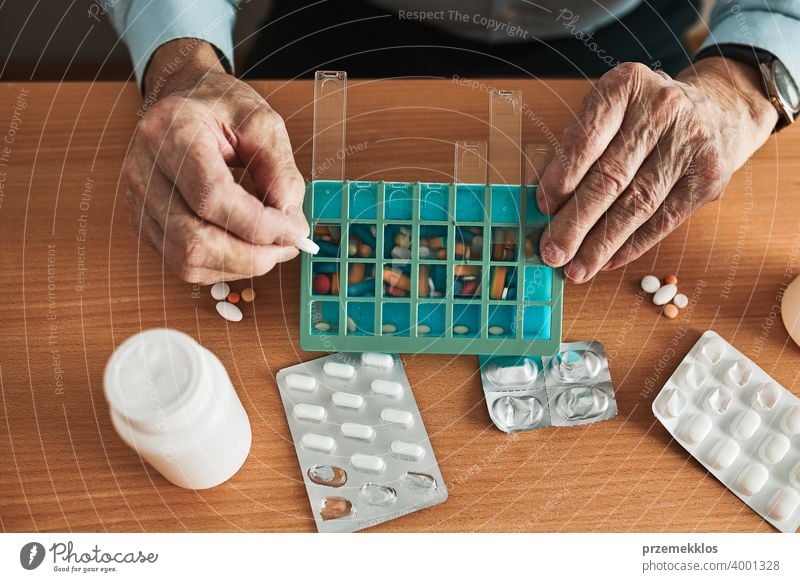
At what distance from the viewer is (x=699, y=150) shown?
586 mm

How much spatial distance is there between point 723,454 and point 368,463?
27 cm

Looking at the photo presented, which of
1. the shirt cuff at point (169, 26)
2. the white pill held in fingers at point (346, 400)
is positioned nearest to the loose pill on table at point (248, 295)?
the white pill held in fingers at point (346, 400)

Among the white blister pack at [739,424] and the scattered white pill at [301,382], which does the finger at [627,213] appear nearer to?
the white blister pack at [739,424]

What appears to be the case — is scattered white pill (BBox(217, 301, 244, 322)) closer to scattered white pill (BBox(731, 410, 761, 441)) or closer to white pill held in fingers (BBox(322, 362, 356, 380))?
white pill held in fingers (BBox(322, 362, 356, 380))

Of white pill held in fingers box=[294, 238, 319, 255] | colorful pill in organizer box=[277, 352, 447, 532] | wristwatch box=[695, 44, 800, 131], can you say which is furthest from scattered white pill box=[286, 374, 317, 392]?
wristwatch box=[695, 44, 800, 131]

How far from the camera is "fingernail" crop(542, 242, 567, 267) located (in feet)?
1.79

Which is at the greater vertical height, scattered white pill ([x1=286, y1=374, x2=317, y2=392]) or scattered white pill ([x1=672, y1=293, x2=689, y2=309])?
scattered white pill ([x1=672, y1=293, x2=689, y2=309])

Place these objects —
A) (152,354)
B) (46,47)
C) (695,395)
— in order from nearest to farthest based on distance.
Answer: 1. (152,354)
2. (695,395)
3. (46,47)

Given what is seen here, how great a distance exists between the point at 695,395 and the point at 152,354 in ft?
1.35

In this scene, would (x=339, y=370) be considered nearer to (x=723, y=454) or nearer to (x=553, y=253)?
(x=553, y=253)

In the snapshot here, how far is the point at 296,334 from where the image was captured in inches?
23.0
